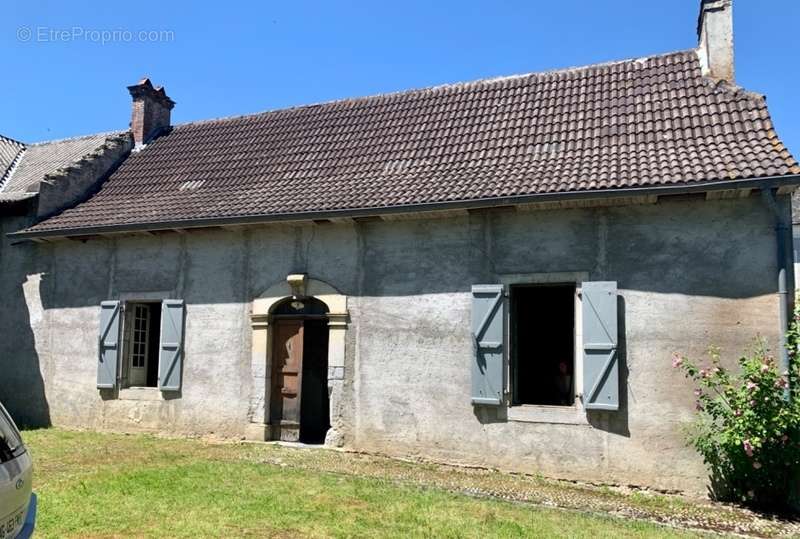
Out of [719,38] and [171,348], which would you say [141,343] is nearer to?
[171,348]

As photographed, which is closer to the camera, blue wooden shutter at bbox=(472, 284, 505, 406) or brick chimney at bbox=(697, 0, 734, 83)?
blue wooden shutter at bbox=(472, 284, 505, 406)

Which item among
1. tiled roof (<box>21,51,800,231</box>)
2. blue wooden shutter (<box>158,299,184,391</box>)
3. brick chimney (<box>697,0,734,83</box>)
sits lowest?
blue wooden shutter (<box>158,299,184,391</box>)

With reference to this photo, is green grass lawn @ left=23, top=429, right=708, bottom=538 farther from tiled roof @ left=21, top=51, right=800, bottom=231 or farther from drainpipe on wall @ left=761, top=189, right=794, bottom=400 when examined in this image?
tiled roof @ left=21, top=51, right=800, bottom=231

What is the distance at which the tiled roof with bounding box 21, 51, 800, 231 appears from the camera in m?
8.07

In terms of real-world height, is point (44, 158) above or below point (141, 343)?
above

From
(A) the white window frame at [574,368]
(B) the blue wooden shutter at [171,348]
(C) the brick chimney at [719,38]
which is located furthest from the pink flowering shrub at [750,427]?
(B) the blue wooden shutter at [171,348]

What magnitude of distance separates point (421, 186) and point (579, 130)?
95.5 inches

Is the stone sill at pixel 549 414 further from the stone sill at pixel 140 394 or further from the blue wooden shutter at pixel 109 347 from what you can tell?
the blue wooden shutter at pixel 109 347

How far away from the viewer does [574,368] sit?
807 centimetres

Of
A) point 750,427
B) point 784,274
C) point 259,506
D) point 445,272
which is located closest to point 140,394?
point 259,506

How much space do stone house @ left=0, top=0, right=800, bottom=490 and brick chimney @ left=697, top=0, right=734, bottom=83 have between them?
0.10 feet

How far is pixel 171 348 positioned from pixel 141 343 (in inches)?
57.8

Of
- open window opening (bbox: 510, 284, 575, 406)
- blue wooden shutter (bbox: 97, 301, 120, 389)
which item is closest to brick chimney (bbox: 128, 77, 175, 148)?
blue wooden shutter (bbox: 97, 301, 120, 389)

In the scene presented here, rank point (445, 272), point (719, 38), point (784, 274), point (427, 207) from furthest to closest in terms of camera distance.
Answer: point (719, 38)
point (445, 272)
point (427, 207)
point (784, 274)
